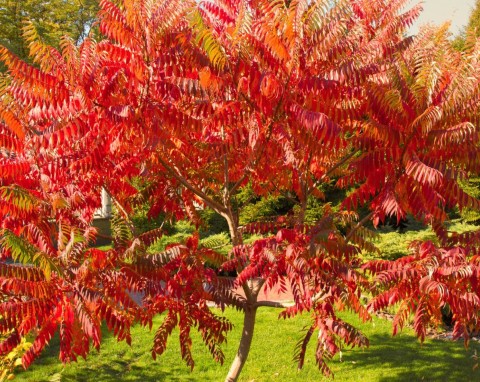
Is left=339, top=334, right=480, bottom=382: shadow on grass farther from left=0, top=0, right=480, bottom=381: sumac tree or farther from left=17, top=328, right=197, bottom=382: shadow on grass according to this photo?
left=0, top=0, right=480, bottom=381: sumac tree

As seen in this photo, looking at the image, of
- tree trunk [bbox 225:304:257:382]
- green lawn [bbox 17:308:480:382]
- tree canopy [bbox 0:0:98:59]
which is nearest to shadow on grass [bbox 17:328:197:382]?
green lawn [bbox 17:308:480:382]

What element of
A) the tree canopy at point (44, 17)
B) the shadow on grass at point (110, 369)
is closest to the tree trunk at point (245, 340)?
the shadow on grass at point (110, 369)

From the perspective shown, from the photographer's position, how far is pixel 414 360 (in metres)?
7.61

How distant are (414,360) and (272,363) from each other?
6.96ft

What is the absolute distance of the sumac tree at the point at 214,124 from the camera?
3.40m

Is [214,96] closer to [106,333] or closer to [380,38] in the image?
[380,38]

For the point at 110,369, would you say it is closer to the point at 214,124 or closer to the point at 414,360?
the point at 414,360

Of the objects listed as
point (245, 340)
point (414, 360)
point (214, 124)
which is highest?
point (214, 124)

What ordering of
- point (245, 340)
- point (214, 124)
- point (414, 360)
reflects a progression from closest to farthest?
point (214, 124)
point (245, 340)
point (414, 360)

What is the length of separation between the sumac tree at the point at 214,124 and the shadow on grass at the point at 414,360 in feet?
10.7

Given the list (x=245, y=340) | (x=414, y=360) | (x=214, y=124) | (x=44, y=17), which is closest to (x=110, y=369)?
(x=245, y=340)

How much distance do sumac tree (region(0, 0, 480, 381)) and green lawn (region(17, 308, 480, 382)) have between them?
9.69 feet

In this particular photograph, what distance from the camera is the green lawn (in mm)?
6938

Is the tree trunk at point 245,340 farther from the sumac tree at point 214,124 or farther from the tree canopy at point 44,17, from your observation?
the tree canopy at point 44,17
